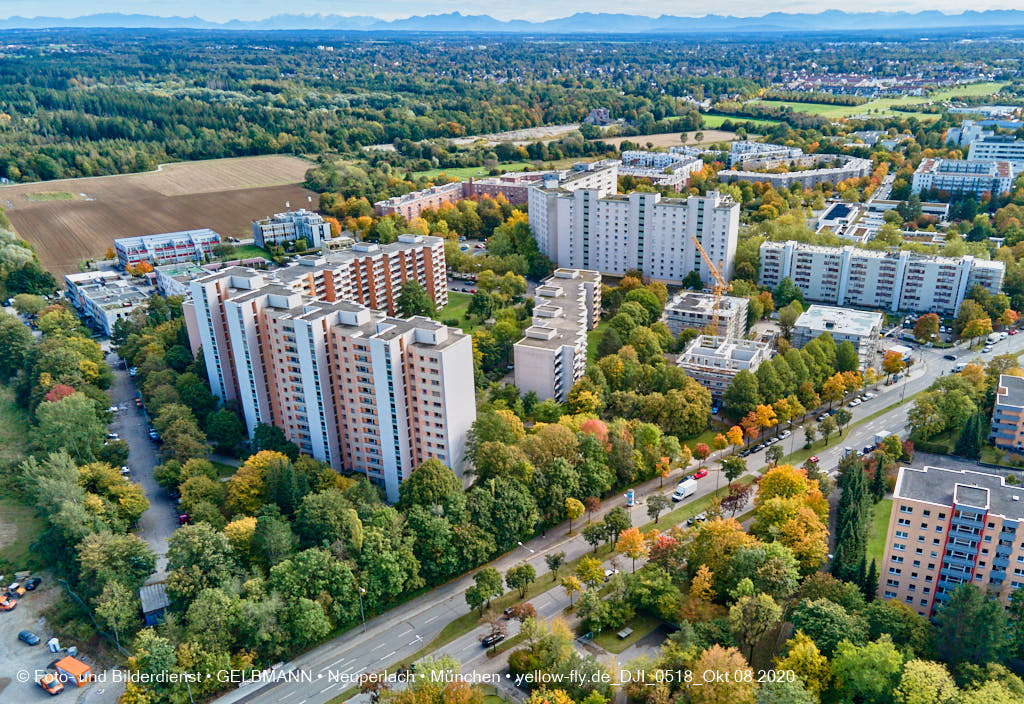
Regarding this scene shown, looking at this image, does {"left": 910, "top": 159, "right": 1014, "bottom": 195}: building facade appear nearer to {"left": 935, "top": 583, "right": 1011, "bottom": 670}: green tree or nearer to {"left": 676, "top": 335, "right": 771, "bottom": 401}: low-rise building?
{"left": 676, "top": 335, "right": 771, "bottom": 401}: low-rise building

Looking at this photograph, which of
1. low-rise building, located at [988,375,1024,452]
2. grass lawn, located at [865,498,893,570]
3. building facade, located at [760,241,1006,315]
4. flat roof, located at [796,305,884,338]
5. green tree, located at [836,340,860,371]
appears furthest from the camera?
building facade, located at [760,241,1006,315]

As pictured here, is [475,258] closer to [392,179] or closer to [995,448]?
[392,179]

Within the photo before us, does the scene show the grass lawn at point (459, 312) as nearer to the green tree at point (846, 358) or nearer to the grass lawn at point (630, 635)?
the green tree at point (846, 358)

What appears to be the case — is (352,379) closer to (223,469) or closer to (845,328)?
(223,469)

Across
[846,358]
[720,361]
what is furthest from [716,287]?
[846,358]

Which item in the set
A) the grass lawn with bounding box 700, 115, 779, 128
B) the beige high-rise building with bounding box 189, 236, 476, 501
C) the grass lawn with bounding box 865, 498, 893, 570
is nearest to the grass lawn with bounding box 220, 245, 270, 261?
the beige high-rise building with bounding box 189, 236, 476, 501

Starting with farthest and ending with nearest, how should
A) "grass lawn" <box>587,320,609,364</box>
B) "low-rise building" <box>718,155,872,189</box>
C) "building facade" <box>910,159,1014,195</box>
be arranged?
"low-rise building" <box>718,155,872,189</box>, "building facade" <box>910,159,1014,195</box>, "grass lawn" <box>587,320,609,364</box>

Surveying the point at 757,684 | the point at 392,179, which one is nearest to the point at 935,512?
the point at 757,684
